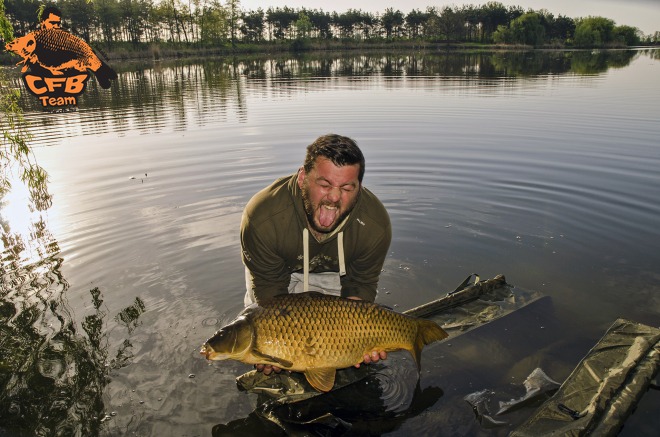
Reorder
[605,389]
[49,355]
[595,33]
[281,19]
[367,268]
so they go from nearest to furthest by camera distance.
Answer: [605,389] < [367,268] < [49,355] < [595,33] < [281,19]

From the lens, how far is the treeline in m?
72.7

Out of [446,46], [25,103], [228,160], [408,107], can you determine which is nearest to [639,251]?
[228,160]

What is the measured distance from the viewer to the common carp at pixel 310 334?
9.31ft

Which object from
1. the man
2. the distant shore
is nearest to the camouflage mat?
the man

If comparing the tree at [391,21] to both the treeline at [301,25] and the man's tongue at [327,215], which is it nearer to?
the treeline at [301,25]

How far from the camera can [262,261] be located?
3.77m

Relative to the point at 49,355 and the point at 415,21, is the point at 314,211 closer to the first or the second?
the point at 49,355

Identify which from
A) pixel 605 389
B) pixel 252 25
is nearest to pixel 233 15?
pixel 252 25

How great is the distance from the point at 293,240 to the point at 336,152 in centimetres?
89

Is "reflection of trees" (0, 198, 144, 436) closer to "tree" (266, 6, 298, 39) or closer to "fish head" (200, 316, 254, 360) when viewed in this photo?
"fish head" (200, 316, 254, 360)

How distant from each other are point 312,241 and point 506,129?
11967 mm

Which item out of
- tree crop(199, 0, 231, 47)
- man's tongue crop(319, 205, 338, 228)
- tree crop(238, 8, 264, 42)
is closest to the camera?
man's tongue crop(319, 205, 338, 228)

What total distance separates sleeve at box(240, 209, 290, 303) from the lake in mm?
907

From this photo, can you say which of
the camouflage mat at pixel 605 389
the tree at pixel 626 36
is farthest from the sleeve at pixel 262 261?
Result: the tree at pixel 626 36
